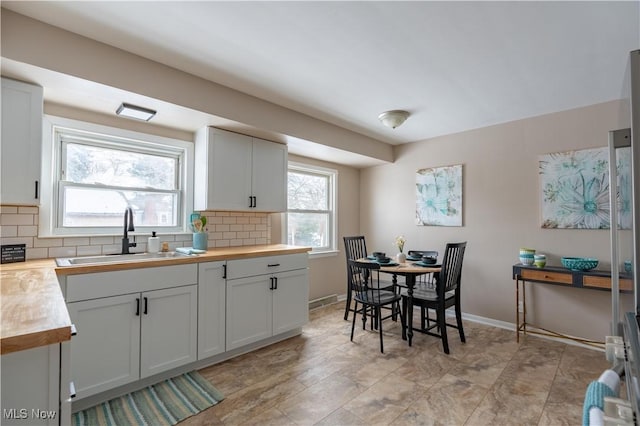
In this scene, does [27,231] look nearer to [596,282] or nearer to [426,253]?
[426,253]

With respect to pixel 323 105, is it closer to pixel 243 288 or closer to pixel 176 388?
pixel 243 288

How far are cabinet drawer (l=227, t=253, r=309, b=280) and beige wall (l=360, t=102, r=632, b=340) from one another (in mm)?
1932

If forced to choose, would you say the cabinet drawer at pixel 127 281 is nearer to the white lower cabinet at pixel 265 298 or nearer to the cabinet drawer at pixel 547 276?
the white lower cabinet at pixel 265 298

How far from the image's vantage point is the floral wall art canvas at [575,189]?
300cm

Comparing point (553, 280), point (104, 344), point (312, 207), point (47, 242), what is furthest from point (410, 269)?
point (47, 242)

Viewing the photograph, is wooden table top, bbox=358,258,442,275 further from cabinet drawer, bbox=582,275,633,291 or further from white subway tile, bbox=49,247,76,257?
white subway tile, bbox=49,247,76,257

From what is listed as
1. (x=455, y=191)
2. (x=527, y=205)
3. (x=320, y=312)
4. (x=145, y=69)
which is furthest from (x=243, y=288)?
(x=527, y=205)

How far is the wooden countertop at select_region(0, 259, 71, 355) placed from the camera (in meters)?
0.85

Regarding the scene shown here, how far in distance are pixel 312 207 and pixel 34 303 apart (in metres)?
3.57

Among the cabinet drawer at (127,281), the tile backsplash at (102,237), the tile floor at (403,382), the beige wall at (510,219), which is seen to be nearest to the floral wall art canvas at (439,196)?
the beige wall at (510,219)

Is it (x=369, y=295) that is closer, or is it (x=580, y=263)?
(x=580, y=263)

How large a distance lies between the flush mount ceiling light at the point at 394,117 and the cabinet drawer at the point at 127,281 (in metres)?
2.39

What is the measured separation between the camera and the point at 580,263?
2893mm

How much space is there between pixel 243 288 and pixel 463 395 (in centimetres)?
194
